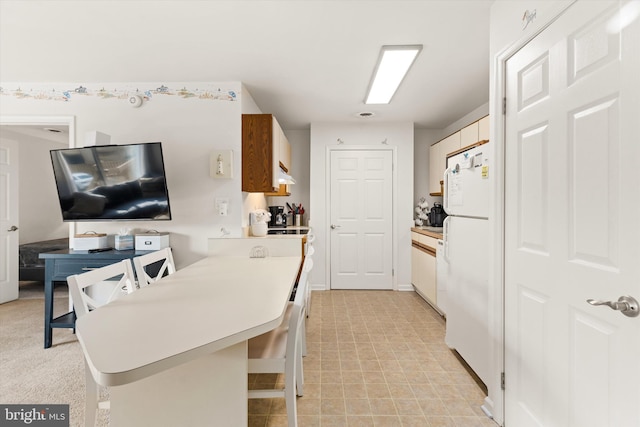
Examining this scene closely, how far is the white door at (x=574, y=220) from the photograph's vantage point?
1.01m

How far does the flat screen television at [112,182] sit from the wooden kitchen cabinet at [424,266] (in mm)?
2892

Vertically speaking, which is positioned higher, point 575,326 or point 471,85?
point 471,85

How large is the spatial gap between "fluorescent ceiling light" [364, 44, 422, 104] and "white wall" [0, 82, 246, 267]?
1.37 meters

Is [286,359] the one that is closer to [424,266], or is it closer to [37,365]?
[37,365]

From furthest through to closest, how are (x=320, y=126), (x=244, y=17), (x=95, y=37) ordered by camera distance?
1. (x=320, y=126)
2. (x=95, y=37)
3. (x=244, y=17)

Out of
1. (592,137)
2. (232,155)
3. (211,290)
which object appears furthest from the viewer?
(232,155)

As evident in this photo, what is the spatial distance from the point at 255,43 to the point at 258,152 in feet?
3.33

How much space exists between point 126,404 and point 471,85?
3640 mm

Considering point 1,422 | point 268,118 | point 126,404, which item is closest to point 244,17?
point 268,118

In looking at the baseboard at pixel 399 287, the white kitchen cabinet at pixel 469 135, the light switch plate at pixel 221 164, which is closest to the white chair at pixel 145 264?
the light switch plate at pixel 221 164

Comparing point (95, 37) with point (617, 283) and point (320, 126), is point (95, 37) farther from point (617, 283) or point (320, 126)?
point (617, 283)

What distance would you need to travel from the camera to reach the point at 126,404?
1.16 m

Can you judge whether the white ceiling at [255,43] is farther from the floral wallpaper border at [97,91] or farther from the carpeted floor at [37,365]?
the carpeted floor at [37,365]

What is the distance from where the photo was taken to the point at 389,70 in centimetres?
270
